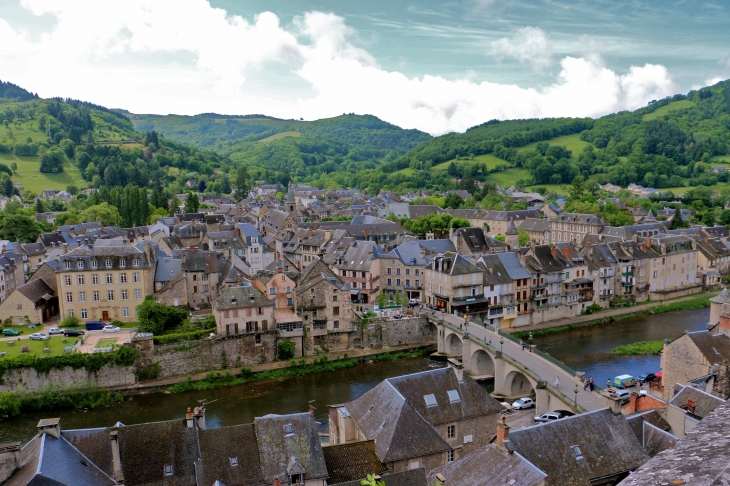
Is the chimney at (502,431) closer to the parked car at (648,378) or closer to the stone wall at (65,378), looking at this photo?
the parked car at (648,378)

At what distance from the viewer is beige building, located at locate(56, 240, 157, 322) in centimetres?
4947

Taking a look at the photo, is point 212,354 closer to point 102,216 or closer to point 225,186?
point 102,216

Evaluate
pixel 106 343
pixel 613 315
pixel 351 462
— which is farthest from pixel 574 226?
pixel 351 462

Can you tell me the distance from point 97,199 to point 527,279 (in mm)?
82685

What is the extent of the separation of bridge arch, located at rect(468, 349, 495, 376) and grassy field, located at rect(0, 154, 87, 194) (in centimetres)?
12735

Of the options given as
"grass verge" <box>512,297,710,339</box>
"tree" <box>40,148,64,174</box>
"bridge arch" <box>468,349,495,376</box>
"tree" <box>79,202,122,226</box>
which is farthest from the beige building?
"tree" <box>40,148,64,174</box>

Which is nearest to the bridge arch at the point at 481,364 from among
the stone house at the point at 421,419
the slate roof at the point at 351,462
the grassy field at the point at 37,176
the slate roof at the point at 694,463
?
the stone house at the point at 421,419

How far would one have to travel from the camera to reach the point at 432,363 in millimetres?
47500

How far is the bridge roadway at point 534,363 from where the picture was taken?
109ft

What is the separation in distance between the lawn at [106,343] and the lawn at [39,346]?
6.25 ft

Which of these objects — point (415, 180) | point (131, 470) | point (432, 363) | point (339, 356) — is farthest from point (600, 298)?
point (415, 180)

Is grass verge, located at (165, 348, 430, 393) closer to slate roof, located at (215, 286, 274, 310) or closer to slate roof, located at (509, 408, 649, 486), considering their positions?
slate roof, located at (215, 286, 274, 310)

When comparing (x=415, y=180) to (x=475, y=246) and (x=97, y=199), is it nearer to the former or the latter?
(x=97, y=199)

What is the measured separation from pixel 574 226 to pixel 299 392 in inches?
2523
